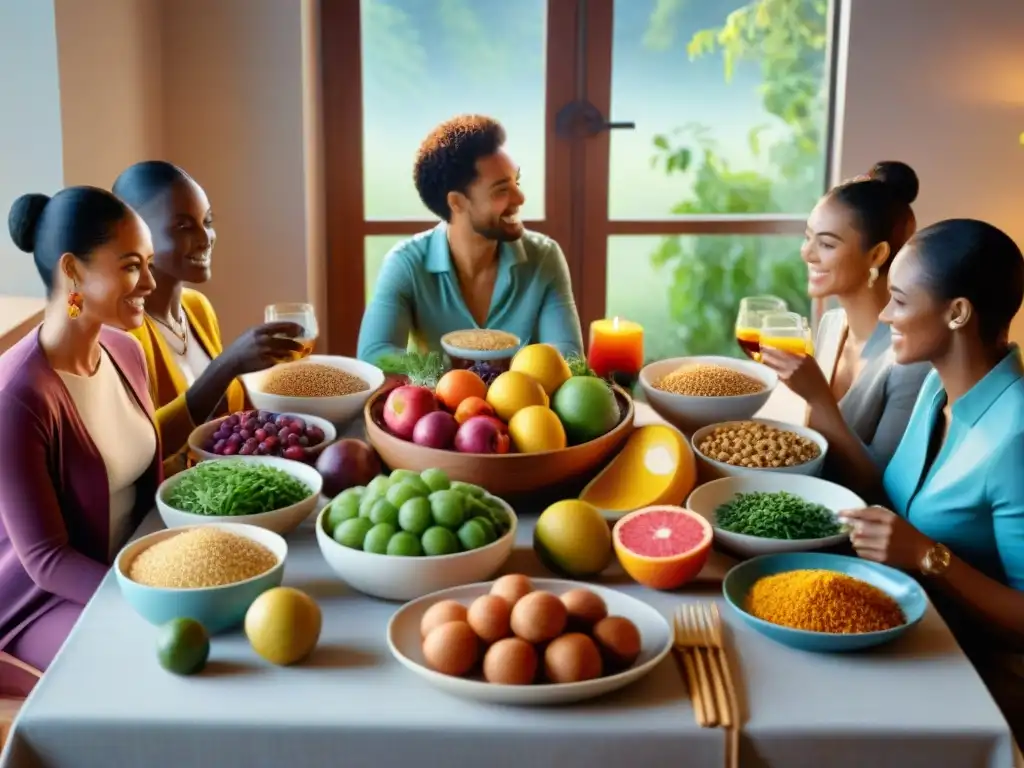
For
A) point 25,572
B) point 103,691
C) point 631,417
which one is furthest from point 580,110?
point 103,691

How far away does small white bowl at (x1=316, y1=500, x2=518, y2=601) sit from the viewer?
1458 mm

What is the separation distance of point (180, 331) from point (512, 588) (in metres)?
1.35

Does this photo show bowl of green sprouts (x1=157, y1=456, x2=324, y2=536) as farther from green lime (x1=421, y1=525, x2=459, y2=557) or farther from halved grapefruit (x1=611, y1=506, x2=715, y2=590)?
halved grapefruit (x1=611, y1=506, x2=715, y2=590)

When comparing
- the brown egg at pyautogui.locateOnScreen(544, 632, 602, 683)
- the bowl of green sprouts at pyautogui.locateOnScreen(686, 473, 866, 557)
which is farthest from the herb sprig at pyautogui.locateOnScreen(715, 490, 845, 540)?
the brown egg at pyautogui.locateOnScreen(544, 632, 602, 683)

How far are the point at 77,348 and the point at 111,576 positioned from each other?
1.30 feet

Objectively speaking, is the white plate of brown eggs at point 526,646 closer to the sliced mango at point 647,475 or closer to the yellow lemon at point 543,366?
the sliced mango at point 647,475

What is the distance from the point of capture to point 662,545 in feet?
5.12

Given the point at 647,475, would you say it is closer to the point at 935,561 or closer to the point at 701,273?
the point at 935,561

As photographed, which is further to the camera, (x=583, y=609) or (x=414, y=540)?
(x=414, y=540)

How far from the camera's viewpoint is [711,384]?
7.12 ft

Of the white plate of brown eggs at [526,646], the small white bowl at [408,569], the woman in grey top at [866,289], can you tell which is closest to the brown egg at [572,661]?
the white plate of brown eggs at [526,646]

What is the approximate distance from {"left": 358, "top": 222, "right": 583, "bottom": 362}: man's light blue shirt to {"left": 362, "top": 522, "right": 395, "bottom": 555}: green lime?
4.92 feet

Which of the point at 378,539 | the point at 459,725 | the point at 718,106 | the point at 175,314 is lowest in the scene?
the point at 459,725

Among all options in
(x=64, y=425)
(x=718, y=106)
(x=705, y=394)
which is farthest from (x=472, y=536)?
(x=718, y=106)
